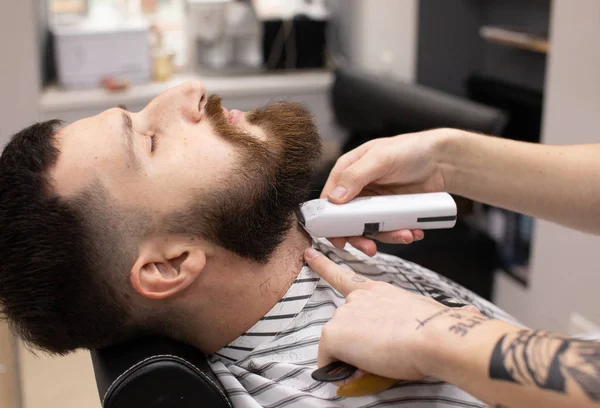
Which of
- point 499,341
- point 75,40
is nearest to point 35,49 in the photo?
point 75,40

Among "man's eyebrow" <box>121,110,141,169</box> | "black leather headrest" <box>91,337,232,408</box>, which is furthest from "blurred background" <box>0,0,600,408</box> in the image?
"black leather headrest" <box>91,337,232,408</box>

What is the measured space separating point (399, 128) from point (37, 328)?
2225 mm

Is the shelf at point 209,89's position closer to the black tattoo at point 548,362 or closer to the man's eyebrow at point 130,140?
the man's eyebrow at point 130,140

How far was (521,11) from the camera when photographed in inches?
141

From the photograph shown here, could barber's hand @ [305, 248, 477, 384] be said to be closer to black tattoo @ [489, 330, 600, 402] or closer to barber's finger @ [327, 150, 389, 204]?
black tattoo @ [489, 330, 600, 402]

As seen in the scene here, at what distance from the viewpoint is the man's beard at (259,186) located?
4.44 ft

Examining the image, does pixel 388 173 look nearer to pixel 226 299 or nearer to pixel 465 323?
pixel 226 299

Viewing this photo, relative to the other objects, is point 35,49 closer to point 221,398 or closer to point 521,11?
point 521,11

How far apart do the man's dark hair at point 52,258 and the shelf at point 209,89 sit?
2358 millimetres

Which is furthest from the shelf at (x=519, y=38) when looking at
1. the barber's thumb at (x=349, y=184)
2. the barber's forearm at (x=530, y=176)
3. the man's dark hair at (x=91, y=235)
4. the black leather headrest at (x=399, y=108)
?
the man's dark hair at (x=91, y=235)

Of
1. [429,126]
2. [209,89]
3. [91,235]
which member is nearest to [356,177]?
[91,235]

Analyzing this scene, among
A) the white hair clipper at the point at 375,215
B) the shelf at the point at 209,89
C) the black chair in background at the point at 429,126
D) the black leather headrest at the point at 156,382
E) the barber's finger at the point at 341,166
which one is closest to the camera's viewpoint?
the black leather headrest at the point at 156,382

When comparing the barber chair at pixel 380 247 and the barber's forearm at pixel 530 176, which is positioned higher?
the barber's forearm at pixel 530 176

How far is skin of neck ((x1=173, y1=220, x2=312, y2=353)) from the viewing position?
54.1 inches
